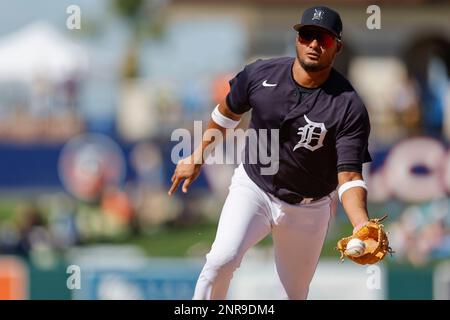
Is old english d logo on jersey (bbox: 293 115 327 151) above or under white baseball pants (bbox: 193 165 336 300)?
above

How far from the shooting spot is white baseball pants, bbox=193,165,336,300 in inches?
295

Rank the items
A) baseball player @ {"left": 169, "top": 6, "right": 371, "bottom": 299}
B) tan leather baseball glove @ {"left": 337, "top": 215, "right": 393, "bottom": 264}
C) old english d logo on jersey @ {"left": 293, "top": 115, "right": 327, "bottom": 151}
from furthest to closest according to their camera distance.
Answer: old english d logo on jersey @ {"left": 293, "top": 115, "right": 327, "bottom": 151} < baseball player @ {"left": 169, "top": 6, "right": 371, "bottom": 299} < tan leather baseball glove @ {"left": 337, "top": 215, "right": 393, "bottom": 264}

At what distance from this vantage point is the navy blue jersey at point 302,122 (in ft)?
24.1

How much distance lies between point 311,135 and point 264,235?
0.75m

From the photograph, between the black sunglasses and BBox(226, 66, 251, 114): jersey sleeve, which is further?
BBox(226, 66, 251, 114): jersey sleeve

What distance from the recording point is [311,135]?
7488mm

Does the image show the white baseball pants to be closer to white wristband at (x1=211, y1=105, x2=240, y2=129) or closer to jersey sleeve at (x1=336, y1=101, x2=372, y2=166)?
white wristband at (x1=211, y1=105, x2=240, y2=129)

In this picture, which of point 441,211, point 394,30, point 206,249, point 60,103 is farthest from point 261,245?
point 394,30

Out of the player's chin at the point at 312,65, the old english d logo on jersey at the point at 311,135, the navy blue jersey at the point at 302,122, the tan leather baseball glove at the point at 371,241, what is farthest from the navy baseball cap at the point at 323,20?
the tan leather baseball glove at the point at 371,241

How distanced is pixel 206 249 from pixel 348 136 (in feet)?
32.8

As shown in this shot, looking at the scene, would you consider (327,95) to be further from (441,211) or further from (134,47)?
(134,47)

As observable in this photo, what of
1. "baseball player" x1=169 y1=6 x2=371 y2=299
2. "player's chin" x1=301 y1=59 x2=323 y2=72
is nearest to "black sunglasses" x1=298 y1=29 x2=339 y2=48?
"baseball player" x1=169 y1=6 x2=371 y2=299

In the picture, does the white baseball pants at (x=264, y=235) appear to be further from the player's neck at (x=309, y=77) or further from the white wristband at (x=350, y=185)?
the player's neck at (x=309, y=77)

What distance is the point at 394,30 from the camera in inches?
993
